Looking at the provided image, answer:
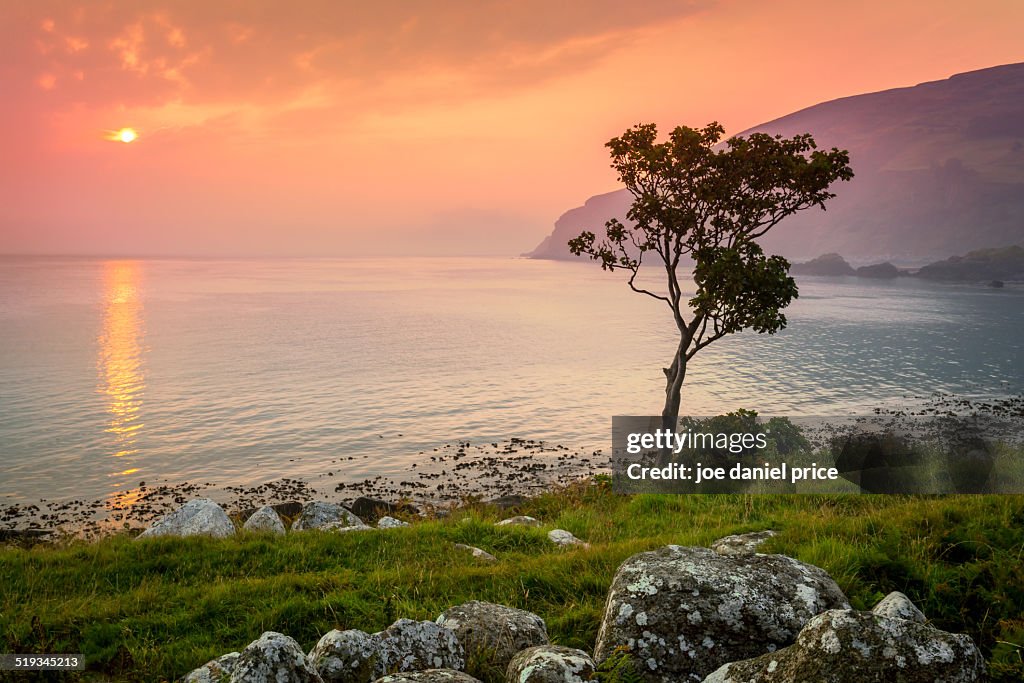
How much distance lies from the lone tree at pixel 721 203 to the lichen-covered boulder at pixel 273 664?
61.9ft

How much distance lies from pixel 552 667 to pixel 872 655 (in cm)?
244

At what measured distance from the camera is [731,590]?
629cm

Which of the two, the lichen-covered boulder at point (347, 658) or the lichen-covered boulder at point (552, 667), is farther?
the lichen-covered boulder at point (347, 658)

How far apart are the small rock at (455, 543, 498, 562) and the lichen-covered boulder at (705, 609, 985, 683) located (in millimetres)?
6304

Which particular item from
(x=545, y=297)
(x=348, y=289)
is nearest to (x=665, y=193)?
(x=545, y=297)

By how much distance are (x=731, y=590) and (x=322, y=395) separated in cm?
4572

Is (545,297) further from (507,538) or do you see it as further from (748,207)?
(507,538)

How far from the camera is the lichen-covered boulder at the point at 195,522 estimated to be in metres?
15.5

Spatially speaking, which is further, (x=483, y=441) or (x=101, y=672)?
(x=483, y=441)

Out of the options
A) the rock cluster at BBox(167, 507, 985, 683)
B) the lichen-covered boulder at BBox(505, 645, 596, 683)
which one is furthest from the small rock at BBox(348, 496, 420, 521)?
the lichen-covered boulder at BBox(505, 645, 596, 683)

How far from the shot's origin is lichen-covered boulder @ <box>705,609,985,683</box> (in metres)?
4.65

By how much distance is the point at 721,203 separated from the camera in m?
23.7

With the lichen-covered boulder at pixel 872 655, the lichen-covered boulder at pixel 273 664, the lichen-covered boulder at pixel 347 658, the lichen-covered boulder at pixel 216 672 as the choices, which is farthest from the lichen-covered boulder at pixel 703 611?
the lichen-covered boulder at pixel 216 672

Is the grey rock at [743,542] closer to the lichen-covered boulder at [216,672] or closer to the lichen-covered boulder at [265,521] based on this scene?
the lichen-covered boulder at [216,672]
